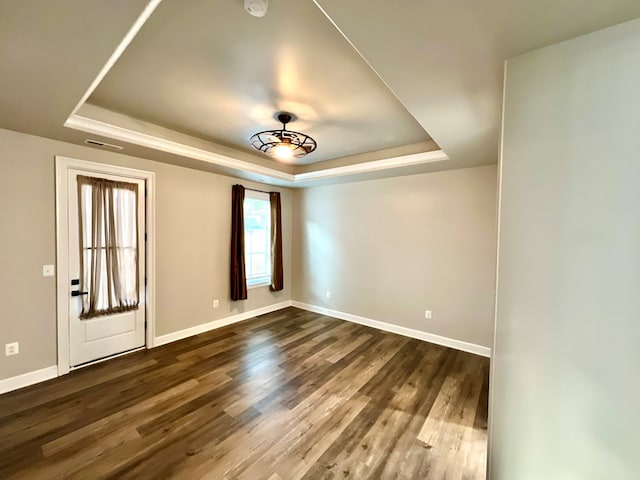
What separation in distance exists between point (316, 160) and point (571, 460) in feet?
13.4

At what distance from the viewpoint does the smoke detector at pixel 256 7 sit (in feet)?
4.36

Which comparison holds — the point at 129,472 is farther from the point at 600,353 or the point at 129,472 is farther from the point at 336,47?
the point at 336,47

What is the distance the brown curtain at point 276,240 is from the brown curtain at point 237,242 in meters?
0.79

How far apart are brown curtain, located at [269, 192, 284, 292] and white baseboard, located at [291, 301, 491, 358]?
0.83m

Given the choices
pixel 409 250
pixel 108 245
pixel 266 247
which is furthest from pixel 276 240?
pixel 108 245

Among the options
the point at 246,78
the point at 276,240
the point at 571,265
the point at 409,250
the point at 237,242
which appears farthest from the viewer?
the point at 276,240

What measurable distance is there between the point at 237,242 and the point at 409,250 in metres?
2.81

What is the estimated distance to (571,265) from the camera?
119 centimetres

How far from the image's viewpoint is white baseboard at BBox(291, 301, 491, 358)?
352 centimetres

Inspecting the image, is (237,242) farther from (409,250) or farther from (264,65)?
(264,65)

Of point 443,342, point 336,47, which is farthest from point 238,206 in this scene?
point 443,342

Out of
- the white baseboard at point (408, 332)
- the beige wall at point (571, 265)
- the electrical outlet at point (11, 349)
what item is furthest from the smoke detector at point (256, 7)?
the white baseboard at point (408, 332)

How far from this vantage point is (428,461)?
1827mm

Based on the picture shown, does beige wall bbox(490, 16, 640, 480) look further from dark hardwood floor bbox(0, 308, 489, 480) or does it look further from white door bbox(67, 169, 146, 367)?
white door bbox(67, 169, 146, 367)
